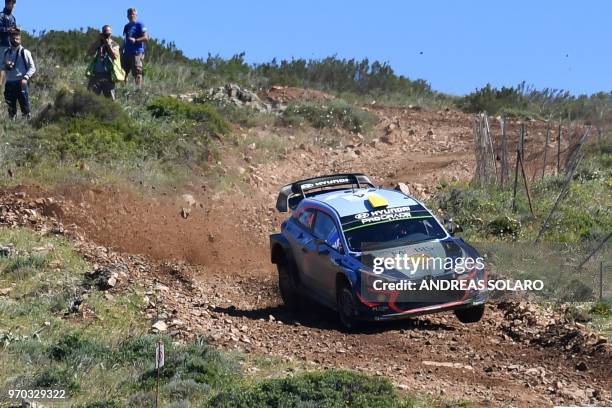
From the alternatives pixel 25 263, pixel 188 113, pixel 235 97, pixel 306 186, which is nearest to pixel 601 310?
pixel 306 186

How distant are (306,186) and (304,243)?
157 cm

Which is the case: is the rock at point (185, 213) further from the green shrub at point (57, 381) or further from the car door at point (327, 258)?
the green shrub at point (57, 381)

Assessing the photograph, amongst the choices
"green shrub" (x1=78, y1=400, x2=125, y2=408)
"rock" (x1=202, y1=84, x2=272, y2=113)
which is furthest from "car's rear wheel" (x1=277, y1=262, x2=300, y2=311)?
"rock" (x1=202, y1=84, x2=272, y2=113)

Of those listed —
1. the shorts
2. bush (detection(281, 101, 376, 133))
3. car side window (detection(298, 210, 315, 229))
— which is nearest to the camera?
car side window (detection(298, 210, 315, 229))

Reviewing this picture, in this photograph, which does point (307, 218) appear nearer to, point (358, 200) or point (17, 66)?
point (358, 200)

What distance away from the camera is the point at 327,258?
15.0 metres

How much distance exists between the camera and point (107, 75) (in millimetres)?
24266

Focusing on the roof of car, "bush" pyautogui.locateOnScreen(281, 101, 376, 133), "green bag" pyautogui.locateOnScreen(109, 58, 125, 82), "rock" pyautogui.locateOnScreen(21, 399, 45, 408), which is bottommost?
"rock" pyautogui.locateOnScreen(21, 399, 45, 408)

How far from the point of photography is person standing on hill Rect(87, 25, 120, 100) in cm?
2347

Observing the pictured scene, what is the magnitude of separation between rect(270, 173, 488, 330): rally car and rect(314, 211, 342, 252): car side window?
1 cm

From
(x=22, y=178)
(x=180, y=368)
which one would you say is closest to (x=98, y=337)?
(x=180, y=368)

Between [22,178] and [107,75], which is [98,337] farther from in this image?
[107,75]

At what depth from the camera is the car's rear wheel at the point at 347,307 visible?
46.5 ft

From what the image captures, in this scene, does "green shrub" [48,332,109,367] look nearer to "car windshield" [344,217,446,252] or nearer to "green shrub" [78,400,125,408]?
"green shrub" [78,400,125,408]
